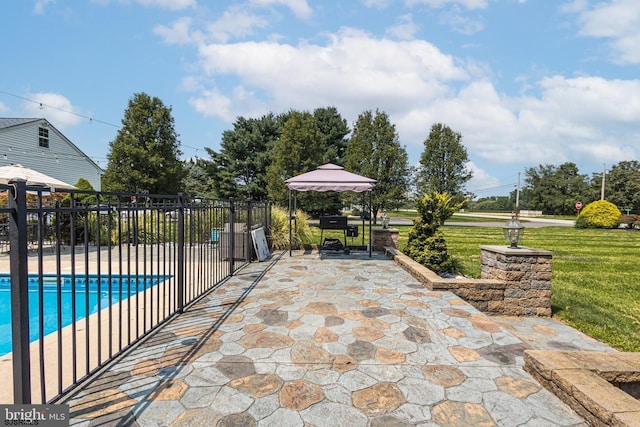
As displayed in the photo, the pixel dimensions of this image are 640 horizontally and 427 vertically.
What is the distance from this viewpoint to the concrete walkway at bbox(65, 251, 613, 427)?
2041mm

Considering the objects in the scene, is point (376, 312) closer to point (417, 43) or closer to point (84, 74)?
point (417, 43)

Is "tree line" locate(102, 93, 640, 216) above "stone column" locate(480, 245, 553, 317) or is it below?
above

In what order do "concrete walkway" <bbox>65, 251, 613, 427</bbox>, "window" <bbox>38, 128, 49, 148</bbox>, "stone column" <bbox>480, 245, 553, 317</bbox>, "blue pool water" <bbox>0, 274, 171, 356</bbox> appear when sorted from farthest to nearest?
"window" <bbox>38, 128, 49, 148</bbox> → "stone column" <bbox>480, 245, 553, 317</bbox> → "blue pool water" <bbox>0, 274, 171, 356</bbox> → "concrete walkway" <bbox>65, 251, 613, 427</bbox>

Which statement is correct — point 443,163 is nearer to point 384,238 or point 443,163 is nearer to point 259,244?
point 384,238

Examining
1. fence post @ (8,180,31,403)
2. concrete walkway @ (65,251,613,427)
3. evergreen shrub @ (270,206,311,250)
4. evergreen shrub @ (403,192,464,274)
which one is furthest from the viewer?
evergreen shrub @ (270,206,311,250)

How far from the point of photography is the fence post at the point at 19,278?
1633mm

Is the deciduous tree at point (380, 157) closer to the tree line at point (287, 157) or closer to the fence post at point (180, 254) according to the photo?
the tree line at point (287, 157)

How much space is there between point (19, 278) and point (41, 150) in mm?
23778

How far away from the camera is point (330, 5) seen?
6816 mm

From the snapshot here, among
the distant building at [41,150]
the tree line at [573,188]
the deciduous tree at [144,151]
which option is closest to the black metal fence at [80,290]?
the distant building at [41,150]

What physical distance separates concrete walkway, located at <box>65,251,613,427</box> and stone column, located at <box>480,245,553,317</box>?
47cm

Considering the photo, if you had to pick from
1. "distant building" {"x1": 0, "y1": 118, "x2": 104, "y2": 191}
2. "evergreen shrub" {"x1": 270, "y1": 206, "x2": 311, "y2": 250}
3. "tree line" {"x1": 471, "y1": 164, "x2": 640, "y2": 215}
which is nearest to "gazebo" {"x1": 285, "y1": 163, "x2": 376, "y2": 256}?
"evergreen shrub" {"x1": 270, "y1": 206, "x2": 311, "y2": 250}

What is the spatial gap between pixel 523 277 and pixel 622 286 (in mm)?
3498

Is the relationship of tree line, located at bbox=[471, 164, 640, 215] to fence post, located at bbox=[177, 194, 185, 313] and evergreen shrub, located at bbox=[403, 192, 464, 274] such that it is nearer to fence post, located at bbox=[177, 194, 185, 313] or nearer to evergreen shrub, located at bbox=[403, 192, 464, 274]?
evergreen shrub, located at bbox=[403, 192, 464, 274]
